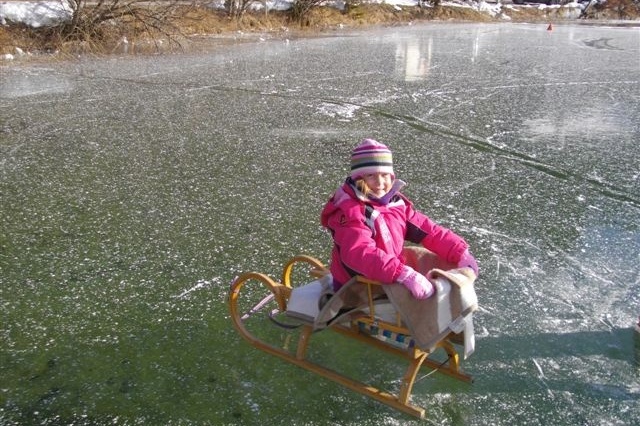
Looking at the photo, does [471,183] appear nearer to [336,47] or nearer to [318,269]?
[318,269]

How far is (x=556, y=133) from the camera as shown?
7.10 meters

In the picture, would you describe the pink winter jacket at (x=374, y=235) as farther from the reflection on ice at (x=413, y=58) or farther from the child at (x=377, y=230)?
the reflection on ice at (x=413, y=58)

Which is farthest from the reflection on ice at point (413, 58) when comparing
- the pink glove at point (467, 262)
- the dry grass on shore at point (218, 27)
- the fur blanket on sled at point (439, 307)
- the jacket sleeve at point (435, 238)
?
the fur blanket on sled at point (439, 307)

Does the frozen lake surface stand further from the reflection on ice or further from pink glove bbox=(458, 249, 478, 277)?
the reflection on ice

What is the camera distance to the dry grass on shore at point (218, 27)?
1283cm

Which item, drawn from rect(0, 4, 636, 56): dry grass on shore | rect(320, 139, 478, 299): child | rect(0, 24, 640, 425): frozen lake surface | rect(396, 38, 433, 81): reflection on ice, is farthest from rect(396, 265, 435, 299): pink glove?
rect(0, 4, 636, 56): dry grass on shore

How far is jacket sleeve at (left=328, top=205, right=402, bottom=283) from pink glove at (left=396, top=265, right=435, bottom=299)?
0.09ft

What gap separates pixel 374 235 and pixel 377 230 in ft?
0.08

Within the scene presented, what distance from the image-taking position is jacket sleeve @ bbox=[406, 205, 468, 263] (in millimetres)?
2855

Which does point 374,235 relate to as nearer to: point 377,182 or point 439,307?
point 377,182

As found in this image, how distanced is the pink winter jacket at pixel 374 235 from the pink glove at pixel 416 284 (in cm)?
3

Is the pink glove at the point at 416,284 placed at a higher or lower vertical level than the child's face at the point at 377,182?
lower

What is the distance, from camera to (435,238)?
2.90 meters

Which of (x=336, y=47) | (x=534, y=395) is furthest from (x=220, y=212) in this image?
(x=336, y=47)
